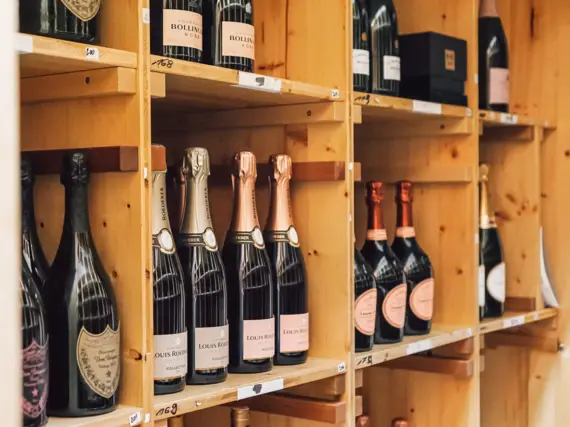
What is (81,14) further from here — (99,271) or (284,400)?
(284,400)

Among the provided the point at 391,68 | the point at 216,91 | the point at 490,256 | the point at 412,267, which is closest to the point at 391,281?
the point at 412,267

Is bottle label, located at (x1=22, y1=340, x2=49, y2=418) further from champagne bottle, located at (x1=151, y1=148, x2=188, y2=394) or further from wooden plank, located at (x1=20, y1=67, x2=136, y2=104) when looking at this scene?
wooden plank, located at (x1=20, y1=67, x2=136, y2=104)

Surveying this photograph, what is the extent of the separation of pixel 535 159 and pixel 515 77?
0.98ft

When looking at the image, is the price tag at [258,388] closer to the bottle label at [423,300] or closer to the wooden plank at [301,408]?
the wooden plank at [301,408]

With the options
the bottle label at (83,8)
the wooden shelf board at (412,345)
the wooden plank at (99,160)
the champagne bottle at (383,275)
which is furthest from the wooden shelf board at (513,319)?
the bottle label at (83,8)

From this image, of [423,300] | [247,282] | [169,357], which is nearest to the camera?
[169,357]

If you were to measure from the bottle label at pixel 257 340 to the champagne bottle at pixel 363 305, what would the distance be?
28 centimetres

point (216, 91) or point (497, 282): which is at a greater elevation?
point (216, 91)

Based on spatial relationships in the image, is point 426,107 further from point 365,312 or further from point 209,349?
point 209,349

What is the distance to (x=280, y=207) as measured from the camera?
73.0 inches

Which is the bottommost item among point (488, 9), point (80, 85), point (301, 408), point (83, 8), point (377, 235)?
point (301, 408)

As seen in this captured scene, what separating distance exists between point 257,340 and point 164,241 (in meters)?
0.28

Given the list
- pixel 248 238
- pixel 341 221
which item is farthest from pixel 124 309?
pixel 341 221

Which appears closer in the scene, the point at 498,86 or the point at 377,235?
the point at 377,235
